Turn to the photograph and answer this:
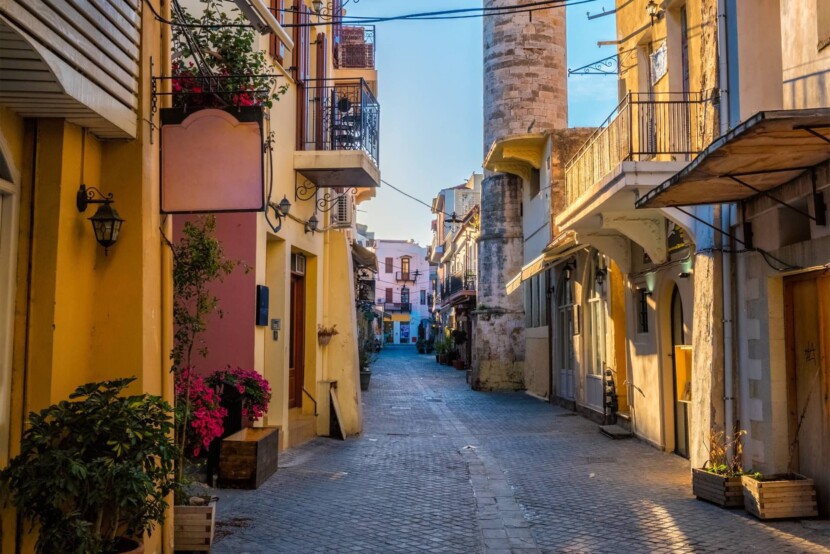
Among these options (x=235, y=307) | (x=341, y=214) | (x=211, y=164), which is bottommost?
(x=235, y=307)

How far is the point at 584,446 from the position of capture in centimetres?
1274

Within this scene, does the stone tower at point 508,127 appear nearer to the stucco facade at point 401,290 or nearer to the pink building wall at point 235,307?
the pink building wall at point 235,307

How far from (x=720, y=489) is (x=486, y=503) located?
7.51 ft

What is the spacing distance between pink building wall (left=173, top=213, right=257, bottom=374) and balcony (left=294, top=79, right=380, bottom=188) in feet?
8.30

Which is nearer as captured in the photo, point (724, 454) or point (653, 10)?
point (724, 454)

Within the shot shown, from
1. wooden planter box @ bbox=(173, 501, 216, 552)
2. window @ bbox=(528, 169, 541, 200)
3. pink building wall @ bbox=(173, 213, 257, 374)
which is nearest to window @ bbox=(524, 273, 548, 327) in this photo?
window @ bbox=(528, 169, 541, 200)

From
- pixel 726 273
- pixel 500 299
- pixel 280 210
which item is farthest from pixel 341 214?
pixel 500 299

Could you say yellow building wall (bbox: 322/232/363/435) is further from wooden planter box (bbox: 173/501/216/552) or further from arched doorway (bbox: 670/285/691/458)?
wooden planter box (bbox: 173/501/216/552)

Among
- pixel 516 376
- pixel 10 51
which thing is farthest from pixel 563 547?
pixel 516 376

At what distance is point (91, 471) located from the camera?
468cm

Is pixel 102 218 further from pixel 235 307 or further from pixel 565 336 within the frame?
pixel 565 336

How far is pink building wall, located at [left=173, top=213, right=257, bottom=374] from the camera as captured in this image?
33.3ft

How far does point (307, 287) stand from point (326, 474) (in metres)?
4.87

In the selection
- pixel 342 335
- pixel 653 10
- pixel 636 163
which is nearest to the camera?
pixel 636 163
